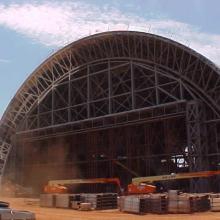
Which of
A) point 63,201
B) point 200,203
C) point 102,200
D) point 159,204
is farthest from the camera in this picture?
point 63,201

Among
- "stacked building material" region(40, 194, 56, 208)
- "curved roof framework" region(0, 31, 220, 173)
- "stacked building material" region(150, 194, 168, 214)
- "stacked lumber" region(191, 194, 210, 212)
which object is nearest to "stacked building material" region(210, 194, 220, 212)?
"stacked lumber" region(191, 194, 210, 212)

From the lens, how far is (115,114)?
1977 inches

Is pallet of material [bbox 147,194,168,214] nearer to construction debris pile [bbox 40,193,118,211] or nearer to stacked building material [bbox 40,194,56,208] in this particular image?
construction debris pile [bbox 40,193,118,211]

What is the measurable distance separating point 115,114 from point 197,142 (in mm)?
10620

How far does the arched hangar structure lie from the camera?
45000 mm

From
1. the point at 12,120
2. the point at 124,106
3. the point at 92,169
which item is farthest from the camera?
the point at 12,120

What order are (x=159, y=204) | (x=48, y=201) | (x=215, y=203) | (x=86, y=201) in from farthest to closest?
(x=48, y=201), (x=86, y=201), (x=215, y=203), (x=159, y=204)

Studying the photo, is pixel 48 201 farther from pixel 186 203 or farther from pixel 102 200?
pixel 186 203

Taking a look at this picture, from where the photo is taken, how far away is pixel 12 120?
6662 centimetres

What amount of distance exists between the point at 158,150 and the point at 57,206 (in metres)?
18.4

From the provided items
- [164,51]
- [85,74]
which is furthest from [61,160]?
[164,51]

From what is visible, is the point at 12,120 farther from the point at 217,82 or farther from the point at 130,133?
the point at 217,82

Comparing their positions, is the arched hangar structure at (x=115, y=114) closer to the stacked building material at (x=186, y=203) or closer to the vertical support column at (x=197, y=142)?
the vertical support column at (x=197, y=142)

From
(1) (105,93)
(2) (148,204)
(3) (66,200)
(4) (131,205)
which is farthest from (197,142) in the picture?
(1) (105,93)
